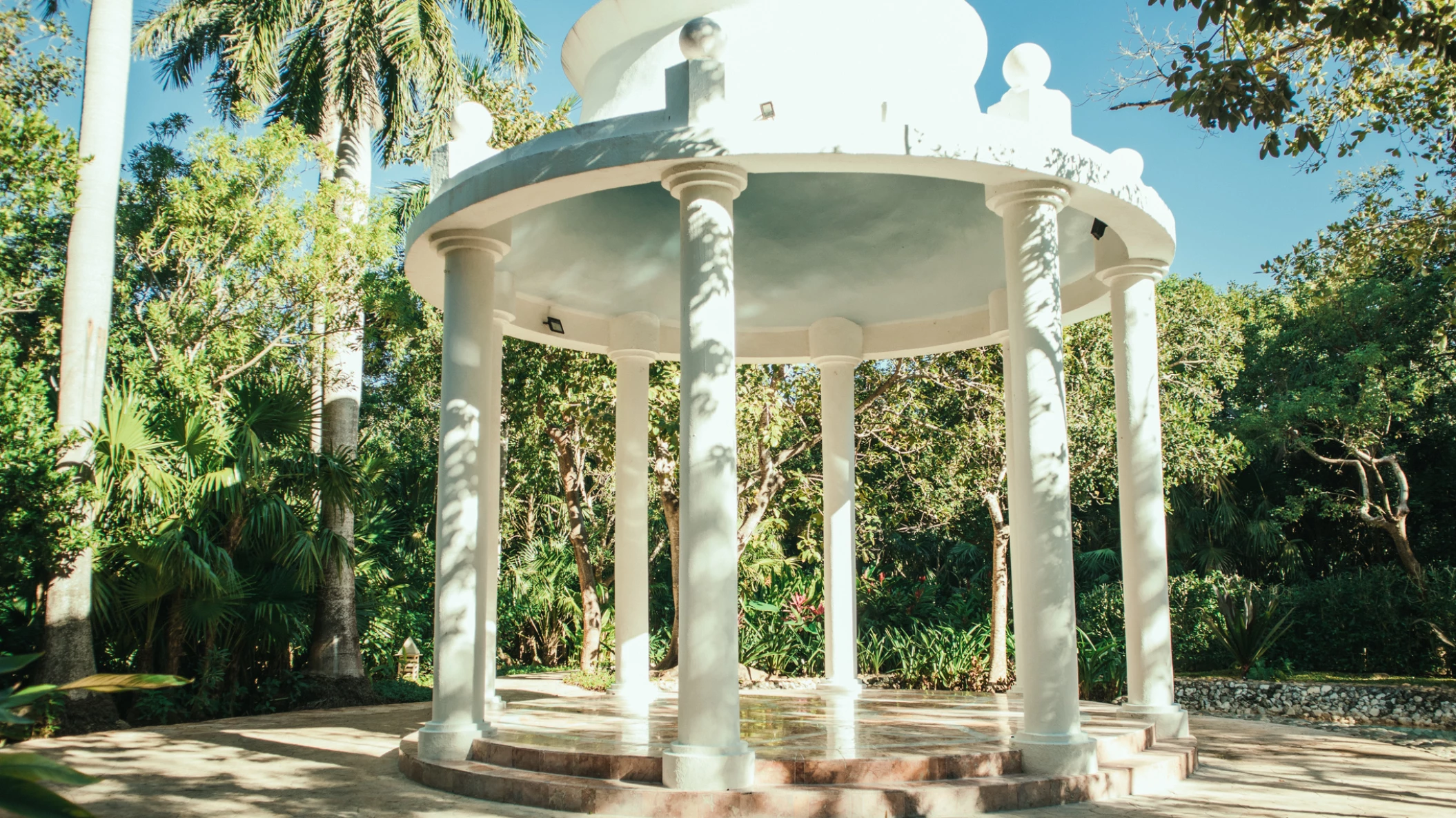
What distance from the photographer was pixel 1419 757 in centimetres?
1143

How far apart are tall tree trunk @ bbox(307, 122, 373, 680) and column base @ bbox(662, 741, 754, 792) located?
37.2 ft

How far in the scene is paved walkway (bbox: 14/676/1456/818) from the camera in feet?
26.6

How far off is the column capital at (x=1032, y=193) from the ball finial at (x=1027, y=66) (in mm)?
1087

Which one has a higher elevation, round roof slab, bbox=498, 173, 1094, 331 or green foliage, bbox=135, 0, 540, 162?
green foliage, bbox=135, 0, 540, 162

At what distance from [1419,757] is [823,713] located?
21.1 ft

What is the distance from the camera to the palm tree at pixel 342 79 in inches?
731

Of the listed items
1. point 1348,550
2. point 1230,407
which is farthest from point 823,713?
point 1230,407

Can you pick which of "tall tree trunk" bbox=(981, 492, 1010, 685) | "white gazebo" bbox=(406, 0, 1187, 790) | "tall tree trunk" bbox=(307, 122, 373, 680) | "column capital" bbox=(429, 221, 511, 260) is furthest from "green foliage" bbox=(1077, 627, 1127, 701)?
"column capital" bbox=(429, 221, 511, 260)

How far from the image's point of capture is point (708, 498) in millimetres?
8203

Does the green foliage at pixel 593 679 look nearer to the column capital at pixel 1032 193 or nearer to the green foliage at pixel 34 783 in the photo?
the column capital at pixel 1032 193

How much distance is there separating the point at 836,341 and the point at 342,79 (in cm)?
1163

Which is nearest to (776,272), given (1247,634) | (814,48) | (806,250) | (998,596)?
(806,250)

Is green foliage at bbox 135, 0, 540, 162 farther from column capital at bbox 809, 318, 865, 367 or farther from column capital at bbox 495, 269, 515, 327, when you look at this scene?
column capital at bbox 809, 318, 865, 367

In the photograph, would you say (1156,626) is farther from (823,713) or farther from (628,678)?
(628,678)
